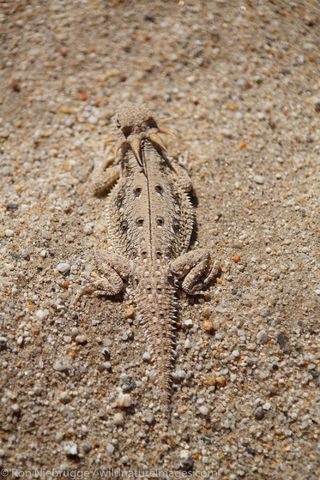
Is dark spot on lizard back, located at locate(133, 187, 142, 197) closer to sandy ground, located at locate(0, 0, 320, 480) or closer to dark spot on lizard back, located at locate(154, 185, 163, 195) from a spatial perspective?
dark spot on lizard back, located at locate(154, 185, 163, 195)

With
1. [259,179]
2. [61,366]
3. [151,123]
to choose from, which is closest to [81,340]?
[61,366]

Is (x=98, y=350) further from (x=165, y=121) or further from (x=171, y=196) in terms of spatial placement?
(x=165, y=121)

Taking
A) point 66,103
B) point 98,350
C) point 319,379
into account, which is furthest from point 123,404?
point 66,103

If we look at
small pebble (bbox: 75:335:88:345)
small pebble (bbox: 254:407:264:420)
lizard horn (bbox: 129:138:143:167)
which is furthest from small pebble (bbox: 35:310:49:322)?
small pebble (bbox: 254:407:264:420)

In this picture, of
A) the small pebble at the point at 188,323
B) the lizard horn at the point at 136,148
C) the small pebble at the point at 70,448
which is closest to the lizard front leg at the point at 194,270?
the small pebble at the point at 188,323

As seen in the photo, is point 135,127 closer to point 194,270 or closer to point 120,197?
point 120,197

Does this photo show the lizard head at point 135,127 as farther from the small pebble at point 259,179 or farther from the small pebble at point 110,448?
the small pebble at point 110,448

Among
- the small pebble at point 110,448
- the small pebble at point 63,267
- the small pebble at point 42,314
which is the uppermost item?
the small pebble at point 63,267
